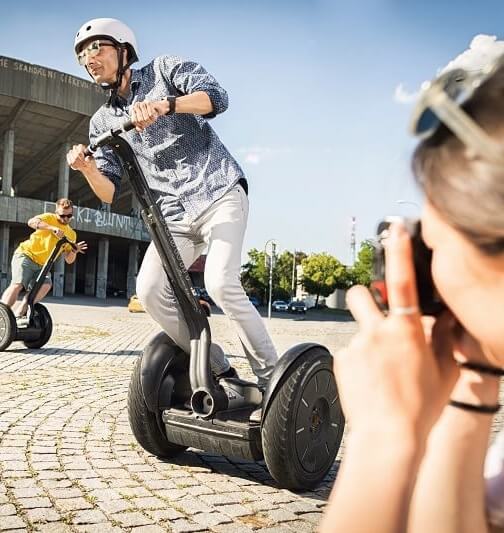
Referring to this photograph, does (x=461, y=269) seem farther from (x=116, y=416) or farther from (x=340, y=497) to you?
(x=116, y=416)

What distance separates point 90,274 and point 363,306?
57.3m

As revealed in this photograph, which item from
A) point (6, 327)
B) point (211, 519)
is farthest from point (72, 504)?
point (6, 327)

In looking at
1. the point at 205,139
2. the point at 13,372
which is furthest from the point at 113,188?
the point at 13,372

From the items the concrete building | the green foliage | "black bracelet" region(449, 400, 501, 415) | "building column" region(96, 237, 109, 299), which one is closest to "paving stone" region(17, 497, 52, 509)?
"black bracelet" region(449, 400, 501, 415)

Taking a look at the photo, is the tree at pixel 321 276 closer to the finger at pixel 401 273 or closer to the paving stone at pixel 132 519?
the paving stone at pixel 132 519

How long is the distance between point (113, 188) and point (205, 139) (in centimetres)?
66

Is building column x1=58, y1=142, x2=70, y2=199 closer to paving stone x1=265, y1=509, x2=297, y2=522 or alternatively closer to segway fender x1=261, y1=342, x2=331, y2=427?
segway fender x1=261, y1=342, x2=331, y2=427

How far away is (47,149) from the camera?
1784 inches

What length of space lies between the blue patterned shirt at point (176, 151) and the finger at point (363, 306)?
275 centimetres

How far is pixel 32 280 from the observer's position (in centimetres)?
980

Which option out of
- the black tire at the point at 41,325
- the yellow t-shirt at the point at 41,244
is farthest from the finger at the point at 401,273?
the yellow t-shirt at the point at 41,244

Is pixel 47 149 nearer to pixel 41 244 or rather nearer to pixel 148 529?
pixel 41 244

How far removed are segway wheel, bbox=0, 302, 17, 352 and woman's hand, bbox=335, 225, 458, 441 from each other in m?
8.56

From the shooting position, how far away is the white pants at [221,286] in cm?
362
